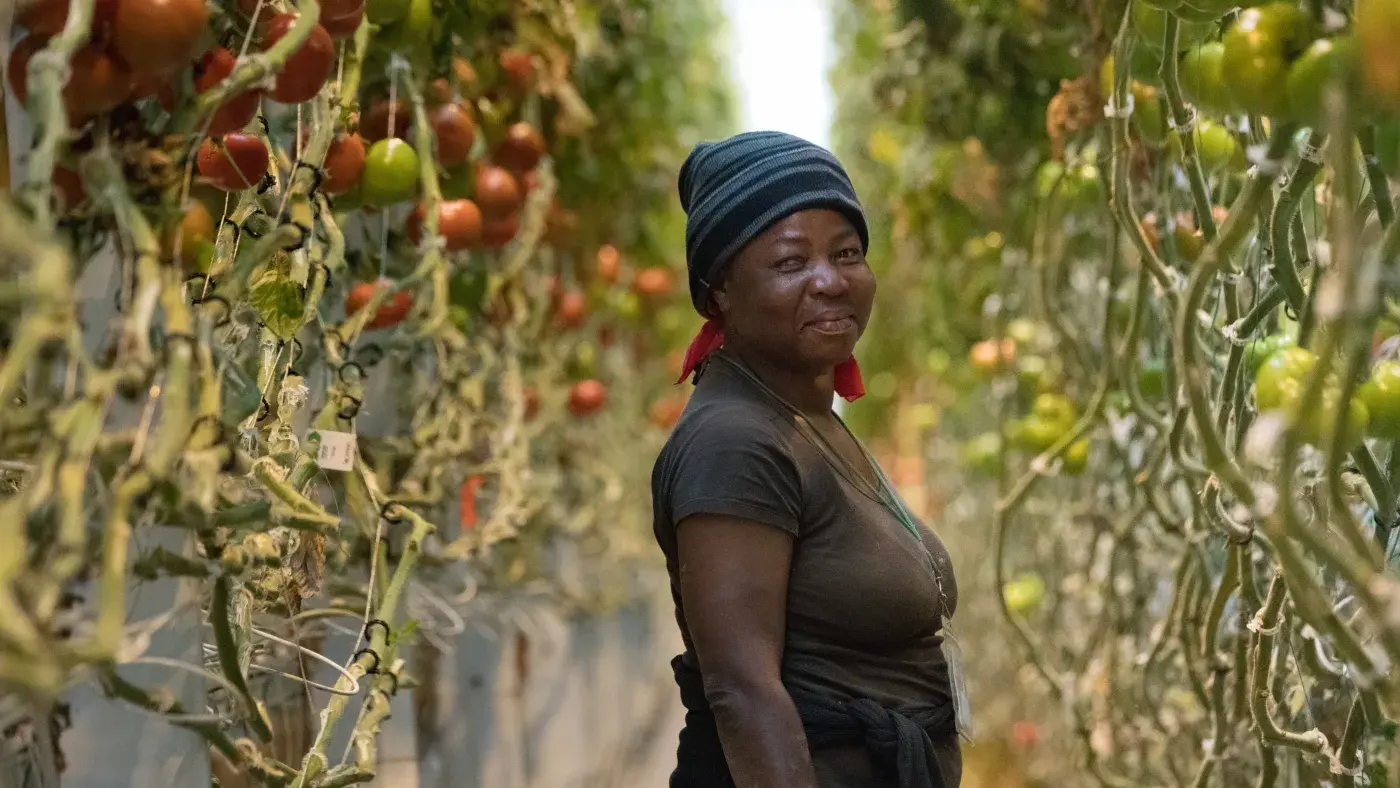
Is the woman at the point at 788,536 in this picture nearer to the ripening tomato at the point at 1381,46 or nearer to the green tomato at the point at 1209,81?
the green tomato at the point at 1209,81

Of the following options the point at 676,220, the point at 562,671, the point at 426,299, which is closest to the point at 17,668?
the point at 426,299

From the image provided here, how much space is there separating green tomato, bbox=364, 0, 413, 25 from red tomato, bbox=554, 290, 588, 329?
44.3 inches

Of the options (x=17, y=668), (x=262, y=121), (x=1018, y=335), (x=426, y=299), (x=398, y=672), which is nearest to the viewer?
(x=17, y=668)

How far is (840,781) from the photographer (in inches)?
40.9

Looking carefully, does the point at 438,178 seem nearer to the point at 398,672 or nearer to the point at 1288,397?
the point at 398,672

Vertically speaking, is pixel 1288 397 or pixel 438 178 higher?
pixel 438 178

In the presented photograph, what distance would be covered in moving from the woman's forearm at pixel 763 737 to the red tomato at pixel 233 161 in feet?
1.62

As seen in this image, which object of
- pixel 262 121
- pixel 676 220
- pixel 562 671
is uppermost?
pixel 676 220

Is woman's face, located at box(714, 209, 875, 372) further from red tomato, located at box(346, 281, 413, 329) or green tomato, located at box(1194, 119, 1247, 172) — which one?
red tomato, located at box(346, 281, 413, 329)

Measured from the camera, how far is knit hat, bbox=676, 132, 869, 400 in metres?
1.08

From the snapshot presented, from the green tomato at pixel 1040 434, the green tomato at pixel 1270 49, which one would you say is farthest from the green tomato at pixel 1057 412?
the green tomato at pixel 1270 49

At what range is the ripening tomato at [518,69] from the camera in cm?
178

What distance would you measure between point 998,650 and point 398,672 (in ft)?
6.50

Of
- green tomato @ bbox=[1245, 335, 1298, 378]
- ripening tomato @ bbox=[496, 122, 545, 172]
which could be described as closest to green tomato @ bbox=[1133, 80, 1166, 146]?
green tomato @ bbox=[1245, 335, 1298, 378]
